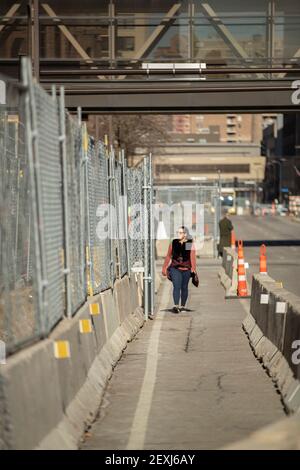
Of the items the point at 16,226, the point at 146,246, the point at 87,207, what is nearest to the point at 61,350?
the point at 87,207

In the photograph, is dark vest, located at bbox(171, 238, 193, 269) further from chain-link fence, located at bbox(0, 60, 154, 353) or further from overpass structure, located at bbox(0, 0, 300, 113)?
overpass structure, located at bbox(0, 0, 300, 113)

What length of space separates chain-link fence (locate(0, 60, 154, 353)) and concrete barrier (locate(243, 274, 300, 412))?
213 cm

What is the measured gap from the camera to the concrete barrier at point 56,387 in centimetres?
750

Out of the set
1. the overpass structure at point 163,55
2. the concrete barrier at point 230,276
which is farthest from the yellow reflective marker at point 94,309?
the overpass structure at point 163,55

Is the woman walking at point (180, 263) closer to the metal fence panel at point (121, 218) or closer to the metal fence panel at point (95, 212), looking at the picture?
the metal fence panel at point (121, 218)

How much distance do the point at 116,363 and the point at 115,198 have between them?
3.45 meters

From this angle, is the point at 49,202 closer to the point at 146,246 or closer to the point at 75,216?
the point at 75,216

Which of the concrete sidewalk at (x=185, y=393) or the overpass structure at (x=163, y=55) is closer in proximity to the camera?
the concrete sidewalk at (x=185, y=393)

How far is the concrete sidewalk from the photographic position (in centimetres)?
969

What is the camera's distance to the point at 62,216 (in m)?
10.8

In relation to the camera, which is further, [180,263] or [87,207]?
[180,263]

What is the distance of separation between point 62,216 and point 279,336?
3494 millimetres

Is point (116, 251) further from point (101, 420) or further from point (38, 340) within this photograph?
point (38, 340)

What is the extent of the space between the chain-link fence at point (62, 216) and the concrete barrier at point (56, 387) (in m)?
0.22
